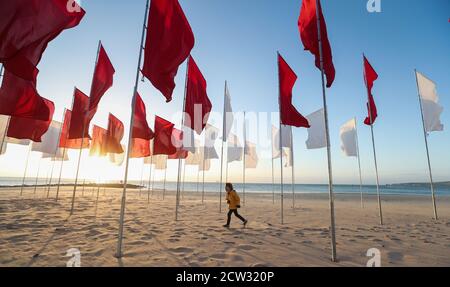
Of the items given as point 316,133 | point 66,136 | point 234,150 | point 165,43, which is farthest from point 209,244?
point 234,150

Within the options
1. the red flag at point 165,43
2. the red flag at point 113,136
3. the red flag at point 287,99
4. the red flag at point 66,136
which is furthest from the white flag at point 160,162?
the red flag at point 165,43

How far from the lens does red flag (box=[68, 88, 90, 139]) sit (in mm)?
11953

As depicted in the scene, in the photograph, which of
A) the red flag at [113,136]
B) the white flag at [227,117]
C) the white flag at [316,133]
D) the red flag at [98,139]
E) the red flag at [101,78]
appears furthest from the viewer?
the red flag at [98,139]

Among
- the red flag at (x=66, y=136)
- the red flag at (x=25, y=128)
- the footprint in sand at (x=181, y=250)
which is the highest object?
the red flag at (x=66, y=136)

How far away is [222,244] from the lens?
6.86 m

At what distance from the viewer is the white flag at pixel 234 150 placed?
67.6ft

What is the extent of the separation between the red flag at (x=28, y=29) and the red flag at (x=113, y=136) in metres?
11.5

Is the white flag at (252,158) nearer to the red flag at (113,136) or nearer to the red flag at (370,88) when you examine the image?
the red flag at (113,136)

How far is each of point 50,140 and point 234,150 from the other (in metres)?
14.8

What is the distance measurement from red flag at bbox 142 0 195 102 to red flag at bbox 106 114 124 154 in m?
11.6

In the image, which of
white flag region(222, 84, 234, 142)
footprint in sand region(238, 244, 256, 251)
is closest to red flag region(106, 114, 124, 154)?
white flag region(222, 84, 234, 142)

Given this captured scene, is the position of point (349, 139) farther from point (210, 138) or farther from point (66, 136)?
point (66, 136)

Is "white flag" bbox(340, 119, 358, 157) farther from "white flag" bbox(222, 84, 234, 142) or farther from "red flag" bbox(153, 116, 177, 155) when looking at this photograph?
"red flag" bbox(153, 116, 177, 155)
